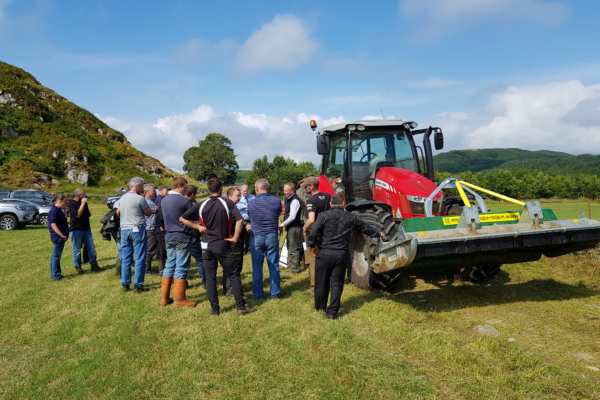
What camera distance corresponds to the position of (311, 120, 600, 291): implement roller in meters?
4.73

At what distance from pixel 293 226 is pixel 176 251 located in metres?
2.40

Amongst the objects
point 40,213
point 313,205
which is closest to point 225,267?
point 313,205

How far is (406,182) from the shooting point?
239 inches

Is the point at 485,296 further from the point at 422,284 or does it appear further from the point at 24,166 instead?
the point at 24,166

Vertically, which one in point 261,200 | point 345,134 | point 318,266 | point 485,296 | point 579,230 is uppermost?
point 345,134

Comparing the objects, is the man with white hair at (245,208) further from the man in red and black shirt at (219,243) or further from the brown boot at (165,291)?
the man in red and black shirt at (219,243)

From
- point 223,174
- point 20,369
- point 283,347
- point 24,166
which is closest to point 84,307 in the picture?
point 20,369

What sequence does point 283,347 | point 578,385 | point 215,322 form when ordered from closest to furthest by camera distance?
point 578,385
point 283,347
point 215,322

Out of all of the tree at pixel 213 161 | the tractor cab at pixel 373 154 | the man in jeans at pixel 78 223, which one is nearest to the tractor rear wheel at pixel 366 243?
the tractor cab at pixel 373 154

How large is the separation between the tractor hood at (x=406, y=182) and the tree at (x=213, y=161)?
63022 millimetres

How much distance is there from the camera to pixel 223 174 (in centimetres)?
6862

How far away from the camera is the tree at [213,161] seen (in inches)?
2729

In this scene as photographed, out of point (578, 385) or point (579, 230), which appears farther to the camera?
point (579, 230)

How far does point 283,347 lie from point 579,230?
4.03 metres
